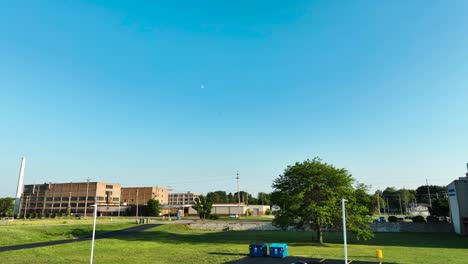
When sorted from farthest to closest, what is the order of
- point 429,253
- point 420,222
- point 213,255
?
point 420,222 → point 429,253 → point 213,255

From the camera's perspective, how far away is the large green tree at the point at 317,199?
41.4 meters

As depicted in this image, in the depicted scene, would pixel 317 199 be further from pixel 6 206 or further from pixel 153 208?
pixel 6 206

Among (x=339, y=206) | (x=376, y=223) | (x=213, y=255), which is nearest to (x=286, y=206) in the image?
(x=339, y=206)

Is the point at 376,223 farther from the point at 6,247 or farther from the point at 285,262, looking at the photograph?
the point at 6,247

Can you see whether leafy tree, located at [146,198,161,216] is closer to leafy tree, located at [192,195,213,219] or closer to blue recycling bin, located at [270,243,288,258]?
leafy tree, located at [192,195,213,219]

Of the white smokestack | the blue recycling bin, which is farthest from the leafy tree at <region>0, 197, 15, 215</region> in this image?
the blue recycling bin

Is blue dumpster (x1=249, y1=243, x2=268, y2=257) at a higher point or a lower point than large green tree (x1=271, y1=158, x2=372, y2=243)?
lower

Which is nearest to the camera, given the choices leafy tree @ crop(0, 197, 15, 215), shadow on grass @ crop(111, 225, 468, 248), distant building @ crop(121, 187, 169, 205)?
shadow on grass @ crop(111, 225, 468, 248)

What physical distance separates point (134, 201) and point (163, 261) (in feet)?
432

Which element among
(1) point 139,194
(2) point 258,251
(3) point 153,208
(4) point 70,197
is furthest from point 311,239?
(4) point 70,197

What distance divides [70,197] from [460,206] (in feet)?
493

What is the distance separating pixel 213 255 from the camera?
32125mm

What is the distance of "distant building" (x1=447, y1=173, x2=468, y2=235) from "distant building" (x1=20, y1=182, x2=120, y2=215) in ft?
403

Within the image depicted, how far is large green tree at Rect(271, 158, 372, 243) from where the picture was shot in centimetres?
4144
